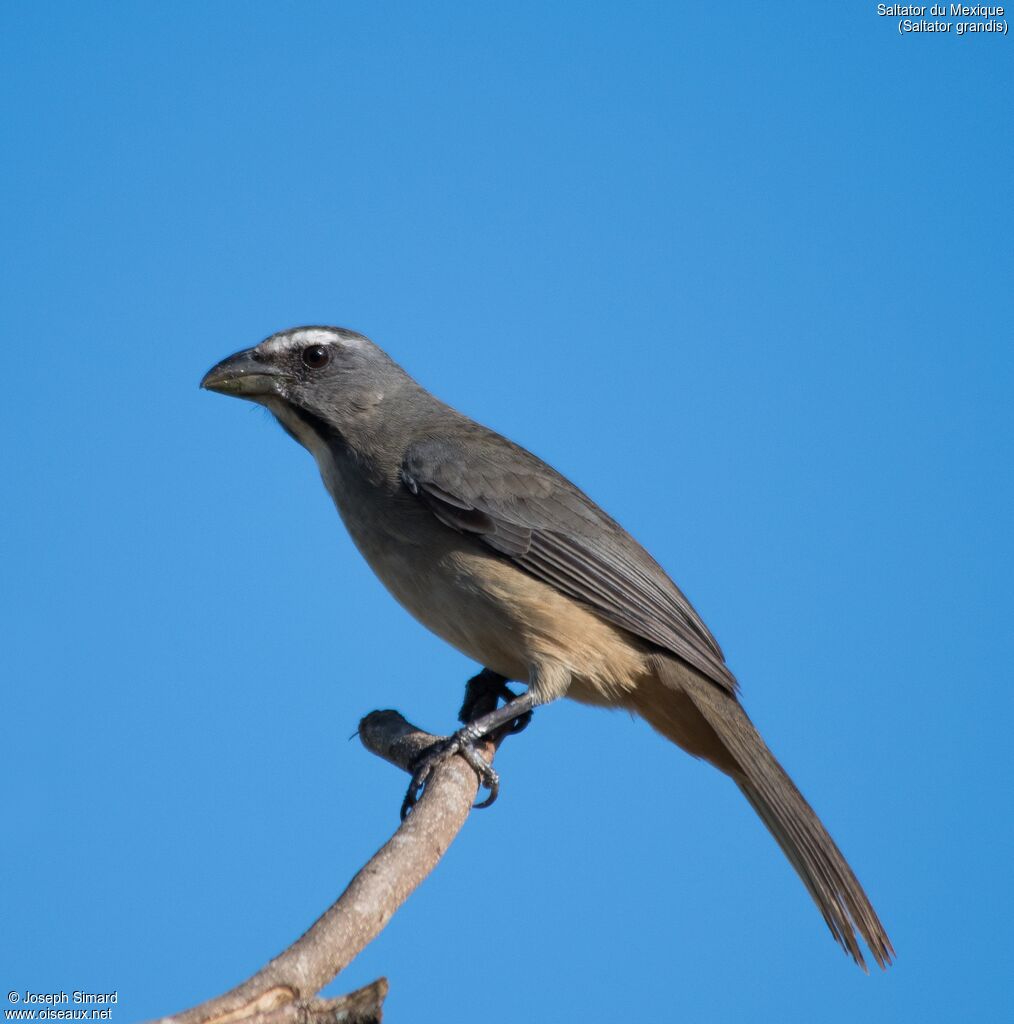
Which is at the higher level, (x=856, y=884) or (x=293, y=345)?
(x=293, y=345)

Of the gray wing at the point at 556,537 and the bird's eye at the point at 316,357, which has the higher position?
the bird's eye at the point at 316,357

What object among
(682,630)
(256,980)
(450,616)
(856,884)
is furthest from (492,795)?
(256,980)

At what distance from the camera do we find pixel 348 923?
3984mm

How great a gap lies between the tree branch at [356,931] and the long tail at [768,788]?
125 centimetres

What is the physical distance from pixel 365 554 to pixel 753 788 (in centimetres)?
224

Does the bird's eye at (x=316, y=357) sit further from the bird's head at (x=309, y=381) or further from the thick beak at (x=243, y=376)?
the thick beak at (x=243, y=376)

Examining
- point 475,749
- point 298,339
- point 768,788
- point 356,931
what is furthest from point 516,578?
point 356,931

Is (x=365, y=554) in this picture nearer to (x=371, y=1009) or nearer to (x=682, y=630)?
(x=682, y=630)

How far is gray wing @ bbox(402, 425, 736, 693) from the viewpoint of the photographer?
6.16 m

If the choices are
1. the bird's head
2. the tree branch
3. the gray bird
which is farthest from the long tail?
the bird's head

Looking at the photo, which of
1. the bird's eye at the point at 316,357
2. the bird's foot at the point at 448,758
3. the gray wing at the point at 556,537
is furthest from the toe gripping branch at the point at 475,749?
the bird's eye at the point at 316,357

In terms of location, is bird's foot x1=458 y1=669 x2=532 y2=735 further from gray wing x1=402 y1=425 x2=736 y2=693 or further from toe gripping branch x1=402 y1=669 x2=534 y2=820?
gray wing x1=402 y1=425 x2=736 y2=693

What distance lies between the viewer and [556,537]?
6348 millimetres

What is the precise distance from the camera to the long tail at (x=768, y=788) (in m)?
5.68
